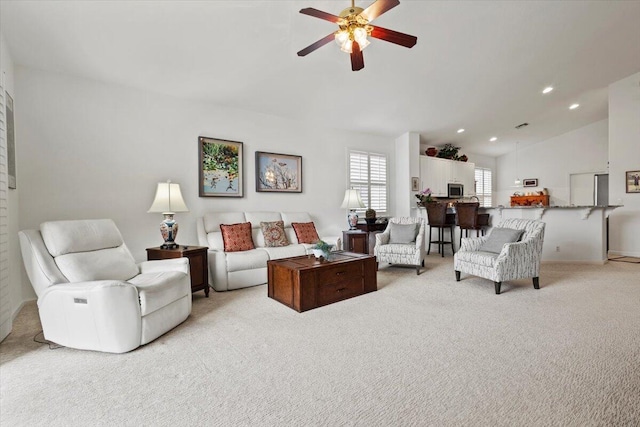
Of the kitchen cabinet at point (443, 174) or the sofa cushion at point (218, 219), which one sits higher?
the kitchen cabinet at point (443, 174)

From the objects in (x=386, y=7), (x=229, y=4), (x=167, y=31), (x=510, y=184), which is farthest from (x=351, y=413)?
(x=510, y=184)

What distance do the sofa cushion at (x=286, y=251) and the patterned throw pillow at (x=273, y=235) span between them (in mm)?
172

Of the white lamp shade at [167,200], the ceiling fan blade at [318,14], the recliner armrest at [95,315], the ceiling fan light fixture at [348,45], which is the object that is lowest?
the recliner armrest at [95,315]

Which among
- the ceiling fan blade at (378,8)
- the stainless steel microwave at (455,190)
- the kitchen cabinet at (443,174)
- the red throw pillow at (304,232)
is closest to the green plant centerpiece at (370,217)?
the red throw pillow at (304,232)

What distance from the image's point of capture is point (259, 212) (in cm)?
470

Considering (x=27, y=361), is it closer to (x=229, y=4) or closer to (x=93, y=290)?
(x=93, y=290)

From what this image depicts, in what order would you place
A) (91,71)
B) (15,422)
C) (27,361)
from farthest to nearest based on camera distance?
(91,71)
(27,361)
(15,422)

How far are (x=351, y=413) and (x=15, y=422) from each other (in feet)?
5.41

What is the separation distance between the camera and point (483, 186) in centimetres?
914

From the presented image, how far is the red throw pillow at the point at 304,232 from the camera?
15.4 ft

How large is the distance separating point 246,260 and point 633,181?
721 cm

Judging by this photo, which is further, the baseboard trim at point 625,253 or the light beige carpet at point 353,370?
the baseboard trim at point 625,253

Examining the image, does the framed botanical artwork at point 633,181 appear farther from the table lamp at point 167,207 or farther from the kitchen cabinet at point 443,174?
the table lamp at point 167,207

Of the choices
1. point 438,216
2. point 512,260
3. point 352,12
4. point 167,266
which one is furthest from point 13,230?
point 438,216
